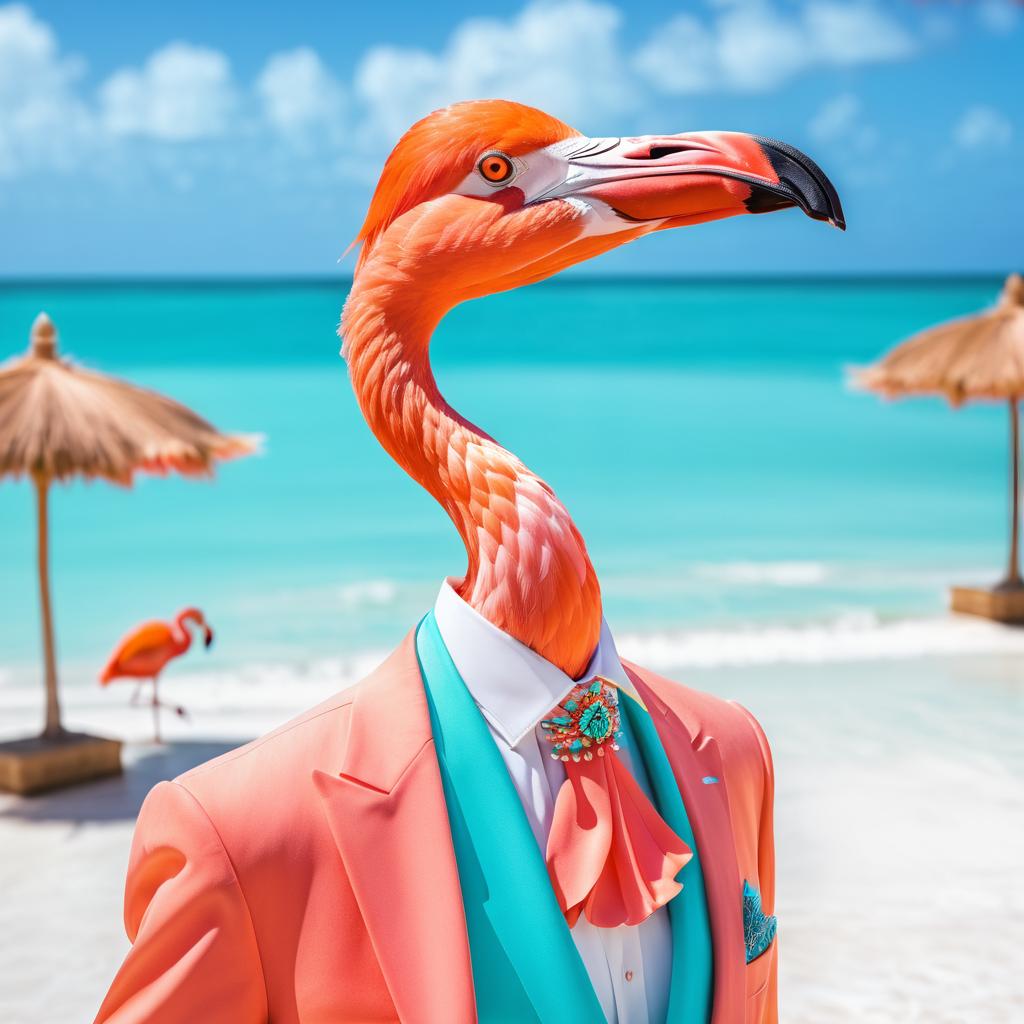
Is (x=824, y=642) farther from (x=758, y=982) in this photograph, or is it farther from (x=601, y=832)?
(x=601, y=832)

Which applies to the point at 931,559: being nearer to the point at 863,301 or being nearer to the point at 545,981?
the point at 545,981

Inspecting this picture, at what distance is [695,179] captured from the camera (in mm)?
1477

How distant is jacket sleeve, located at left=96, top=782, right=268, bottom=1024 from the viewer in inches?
52.0

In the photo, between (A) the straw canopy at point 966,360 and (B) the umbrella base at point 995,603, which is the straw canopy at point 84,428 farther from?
(B) the umbrella base at point 995,603

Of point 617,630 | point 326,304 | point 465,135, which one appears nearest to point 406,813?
point 465,135

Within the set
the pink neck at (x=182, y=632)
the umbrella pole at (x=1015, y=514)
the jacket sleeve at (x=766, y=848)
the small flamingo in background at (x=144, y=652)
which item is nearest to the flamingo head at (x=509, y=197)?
the jacket sleeve at (x=766, y=848)

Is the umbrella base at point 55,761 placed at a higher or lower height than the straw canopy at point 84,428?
lower

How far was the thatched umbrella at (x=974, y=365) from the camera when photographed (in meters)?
8.40

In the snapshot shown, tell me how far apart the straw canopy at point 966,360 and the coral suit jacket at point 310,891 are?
748cm

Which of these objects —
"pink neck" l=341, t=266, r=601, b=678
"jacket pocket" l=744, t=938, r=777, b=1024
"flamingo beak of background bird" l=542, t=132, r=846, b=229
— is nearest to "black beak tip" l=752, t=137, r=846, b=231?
"flamingo beak of background bird" l=542, t=132, r=846, b=229

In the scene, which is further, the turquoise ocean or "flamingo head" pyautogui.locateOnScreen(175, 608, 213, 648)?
the turquoise ocean

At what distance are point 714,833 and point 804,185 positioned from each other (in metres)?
0.69

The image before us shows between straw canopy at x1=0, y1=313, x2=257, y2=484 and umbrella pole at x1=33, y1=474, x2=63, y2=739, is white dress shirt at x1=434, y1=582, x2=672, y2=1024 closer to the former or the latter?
straw canopy at x1=0, y1=313, x2=257, y2=484

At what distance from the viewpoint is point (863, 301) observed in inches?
2827
